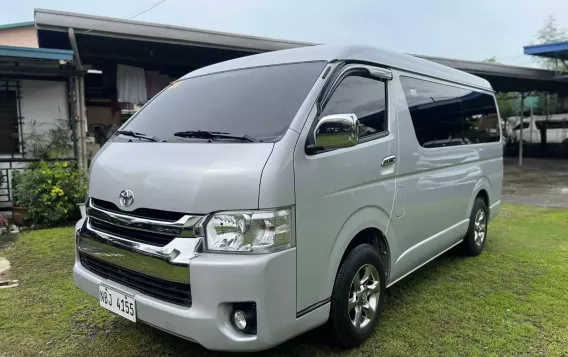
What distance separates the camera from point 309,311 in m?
2.55

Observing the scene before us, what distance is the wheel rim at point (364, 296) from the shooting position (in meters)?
2.97

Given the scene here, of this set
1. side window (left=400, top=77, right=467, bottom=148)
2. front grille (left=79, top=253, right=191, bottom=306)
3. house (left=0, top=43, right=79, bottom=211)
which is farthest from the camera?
house (left=0, top=43, right=79, bottom=211)

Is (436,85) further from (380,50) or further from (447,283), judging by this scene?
(447,283)

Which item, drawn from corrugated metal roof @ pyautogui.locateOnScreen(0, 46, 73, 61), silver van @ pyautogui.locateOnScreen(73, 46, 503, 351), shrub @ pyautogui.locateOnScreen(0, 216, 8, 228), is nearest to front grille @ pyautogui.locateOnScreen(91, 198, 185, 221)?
silver van @ pyautogui.locateOnScreen(73, 46, 503, 351)

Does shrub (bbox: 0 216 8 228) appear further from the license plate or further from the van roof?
the license plate

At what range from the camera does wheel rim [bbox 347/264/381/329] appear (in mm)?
2973

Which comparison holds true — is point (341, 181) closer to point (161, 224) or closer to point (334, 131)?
point (334, 131)

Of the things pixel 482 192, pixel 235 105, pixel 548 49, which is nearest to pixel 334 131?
pixel 235 105

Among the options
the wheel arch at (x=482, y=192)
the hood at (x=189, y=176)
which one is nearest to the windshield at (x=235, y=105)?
the hood at (x=189, y=176)

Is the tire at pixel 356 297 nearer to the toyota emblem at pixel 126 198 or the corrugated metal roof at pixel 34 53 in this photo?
the toyota emblem at pixel 126 198

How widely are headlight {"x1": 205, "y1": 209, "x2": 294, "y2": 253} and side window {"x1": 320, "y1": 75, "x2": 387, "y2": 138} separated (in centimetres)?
84

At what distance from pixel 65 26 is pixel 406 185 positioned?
20.5 feet

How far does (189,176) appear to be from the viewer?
2402mm

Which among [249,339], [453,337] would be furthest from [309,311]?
[453,337]
